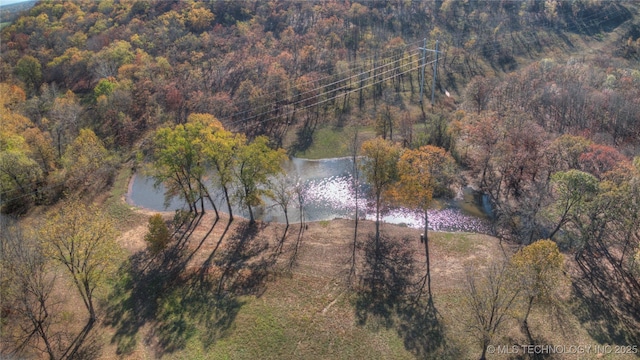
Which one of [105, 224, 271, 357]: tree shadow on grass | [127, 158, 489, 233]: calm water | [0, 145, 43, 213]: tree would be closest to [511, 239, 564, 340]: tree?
[127, 158, 489, 233]: calm water

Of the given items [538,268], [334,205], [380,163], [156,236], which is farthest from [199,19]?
[538,268]

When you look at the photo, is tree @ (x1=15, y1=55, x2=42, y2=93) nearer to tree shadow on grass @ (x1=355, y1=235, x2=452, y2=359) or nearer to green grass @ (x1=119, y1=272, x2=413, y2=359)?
green grass @ (x1=119, y1=272, x2=413, y2=359)

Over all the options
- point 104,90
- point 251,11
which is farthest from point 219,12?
point 104,90

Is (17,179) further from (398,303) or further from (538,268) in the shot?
(538,268)

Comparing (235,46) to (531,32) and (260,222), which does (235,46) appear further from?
(531,32)

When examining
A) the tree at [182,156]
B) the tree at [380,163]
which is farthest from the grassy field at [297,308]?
the tree at [182,156]

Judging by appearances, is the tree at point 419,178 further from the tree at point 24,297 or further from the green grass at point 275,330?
the tree at point 24,297
